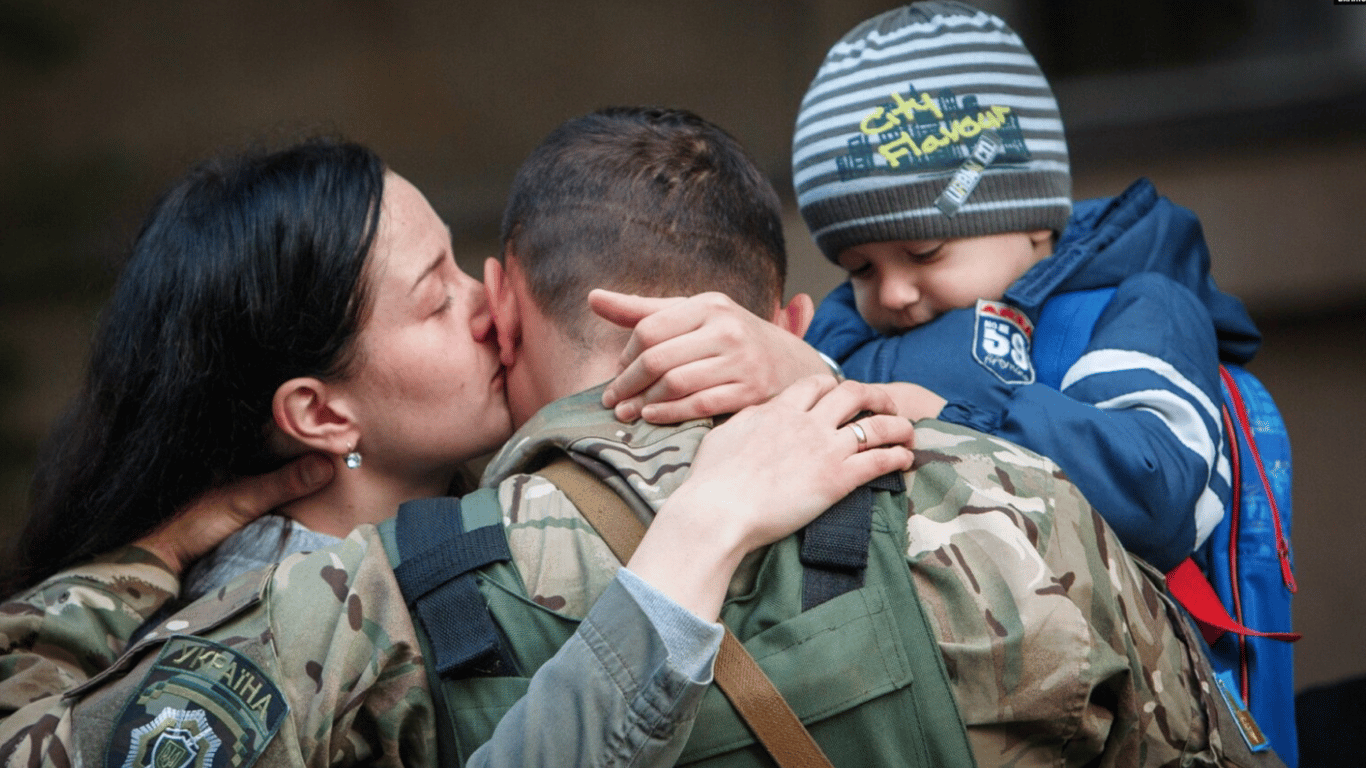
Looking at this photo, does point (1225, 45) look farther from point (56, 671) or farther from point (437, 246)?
point (56, 671)

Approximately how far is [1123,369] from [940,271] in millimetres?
442

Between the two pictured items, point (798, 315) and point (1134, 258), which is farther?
point (1134, 258)

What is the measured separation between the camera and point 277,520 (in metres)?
2.16

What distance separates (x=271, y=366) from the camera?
2.03 meters

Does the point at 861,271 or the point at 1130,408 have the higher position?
the point at 861,271

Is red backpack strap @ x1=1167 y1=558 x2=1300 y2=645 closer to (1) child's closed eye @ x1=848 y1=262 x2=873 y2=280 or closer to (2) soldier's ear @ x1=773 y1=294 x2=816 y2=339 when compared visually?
(2) soldier's ear @ x1=773 y1=294 x2=816 y2=339

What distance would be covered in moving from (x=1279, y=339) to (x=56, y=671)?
4.22 metres

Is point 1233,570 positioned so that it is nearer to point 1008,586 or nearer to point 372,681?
point 1008,586

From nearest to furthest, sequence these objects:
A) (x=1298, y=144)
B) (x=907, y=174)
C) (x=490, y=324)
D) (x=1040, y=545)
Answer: (x=1040, y=545) → (x=490, y=324) → (x=907, y=174) → (x=1298, y=144)

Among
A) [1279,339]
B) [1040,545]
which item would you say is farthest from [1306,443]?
[1040,545]

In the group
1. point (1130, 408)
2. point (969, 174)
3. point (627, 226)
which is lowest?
point (1130, 408)

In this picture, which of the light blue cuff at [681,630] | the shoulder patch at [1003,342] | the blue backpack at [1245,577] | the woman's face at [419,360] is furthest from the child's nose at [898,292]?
the light blue cuff at [681,630]

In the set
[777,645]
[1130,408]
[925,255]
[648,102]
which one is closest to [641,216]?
[777,645]

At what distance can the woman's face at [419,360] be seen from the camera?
6.72 ft
